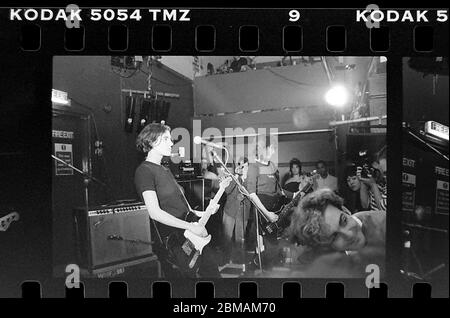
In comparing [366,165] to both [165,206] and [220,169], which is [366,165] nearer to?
[220,169]

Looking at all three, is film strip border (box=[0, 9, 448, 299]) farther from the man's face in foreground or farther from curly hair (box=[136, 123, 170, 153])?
curly hair (box=[136, 123, 170, 153])

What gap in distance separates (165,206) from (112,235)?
357 mm

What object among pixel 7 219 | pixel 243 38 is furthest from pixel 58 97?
pixel 243 38

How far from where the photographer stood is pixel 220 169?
2.77 meters

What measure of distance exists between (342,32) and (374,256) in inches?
53.3

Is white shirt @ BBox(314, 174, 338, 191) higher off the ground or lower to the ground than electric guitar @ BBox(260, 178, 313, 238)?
higher

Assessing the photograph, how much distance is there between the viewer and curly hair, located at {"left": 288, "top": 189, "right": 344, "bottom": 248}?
107 inches

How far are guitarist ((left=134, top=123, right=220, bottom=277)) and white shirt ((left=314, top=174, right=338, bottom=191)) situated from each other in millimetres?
624

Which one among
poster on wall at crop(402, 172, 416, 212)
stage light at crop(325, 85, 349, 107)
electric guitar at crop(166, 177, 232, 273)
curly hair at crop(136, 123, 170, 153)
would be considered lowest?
electric guitar at crop(166, 177, 232, 273)

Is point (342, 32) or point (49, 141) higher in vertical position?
point (342, 32)

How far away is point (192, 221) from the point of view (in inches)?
108

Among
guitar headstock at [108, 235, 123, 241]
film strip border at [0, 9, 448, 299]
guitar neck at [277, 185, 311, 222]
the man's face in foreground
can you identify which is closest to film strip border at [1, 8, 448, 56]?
film strip border at [0, 9, 448, 299]
